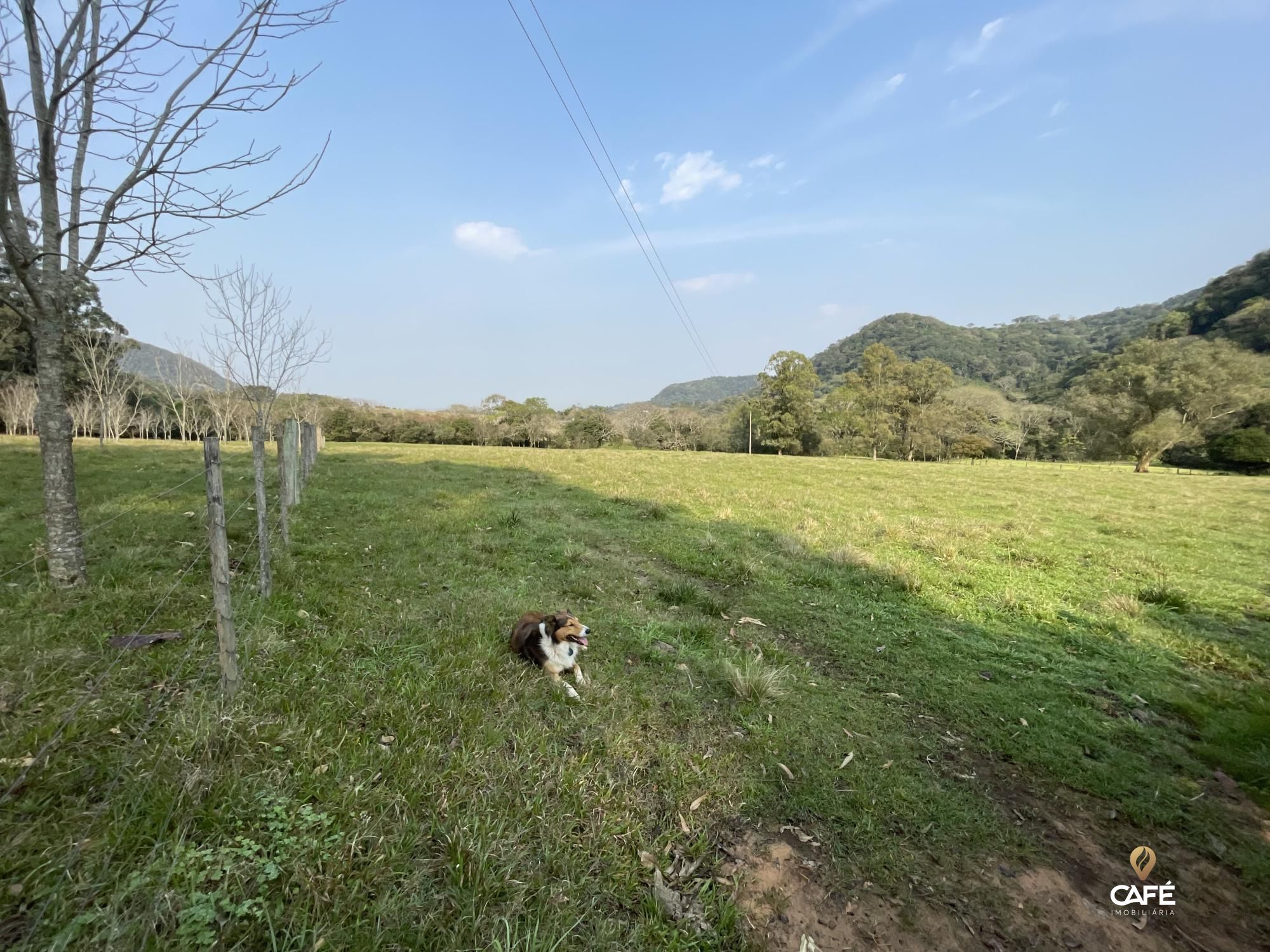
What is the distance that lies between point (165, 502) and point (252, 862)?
10.7 meters

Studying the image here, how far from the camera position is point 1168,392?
3197cm

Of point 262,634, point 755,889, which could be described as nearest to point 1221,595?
point 755,889

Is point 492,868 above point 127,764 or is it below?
below

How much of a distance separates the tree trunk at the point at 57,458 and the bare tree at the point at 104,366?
75.2ft

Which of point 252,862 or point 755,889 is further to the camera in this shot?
point 755,889

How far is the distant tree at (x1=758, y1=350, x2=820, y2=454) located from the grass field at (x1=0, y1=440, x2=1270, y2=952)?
4462 centimetres

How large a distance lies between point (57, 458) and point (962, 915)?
26.6 feet

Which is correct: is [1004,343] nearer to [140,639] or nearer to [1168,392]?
[1168,392]

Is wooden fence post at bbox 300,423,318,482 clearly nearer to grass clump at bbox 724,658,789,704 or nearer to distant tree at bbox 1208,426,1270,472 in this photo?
grass clump at bbox 724,658,789,704

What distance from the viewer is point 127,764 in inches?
97.0

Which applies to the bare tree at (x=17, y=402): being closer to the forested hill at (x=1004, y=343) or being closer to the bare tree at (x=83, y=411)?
the bare tree at (x=83, y=411)

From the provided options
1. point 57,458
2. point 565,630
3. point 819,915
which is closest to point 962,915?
point 819,915

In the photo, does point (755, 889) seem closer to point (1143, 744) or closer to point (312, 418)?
point (1143, 744)

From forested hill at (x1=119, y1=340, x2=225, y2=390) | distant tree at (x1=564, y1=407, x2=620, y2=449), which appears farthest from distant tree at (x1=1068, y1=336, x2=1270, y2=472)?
forested hill at (x1=119, y1=340, x2=225, y2=390)
